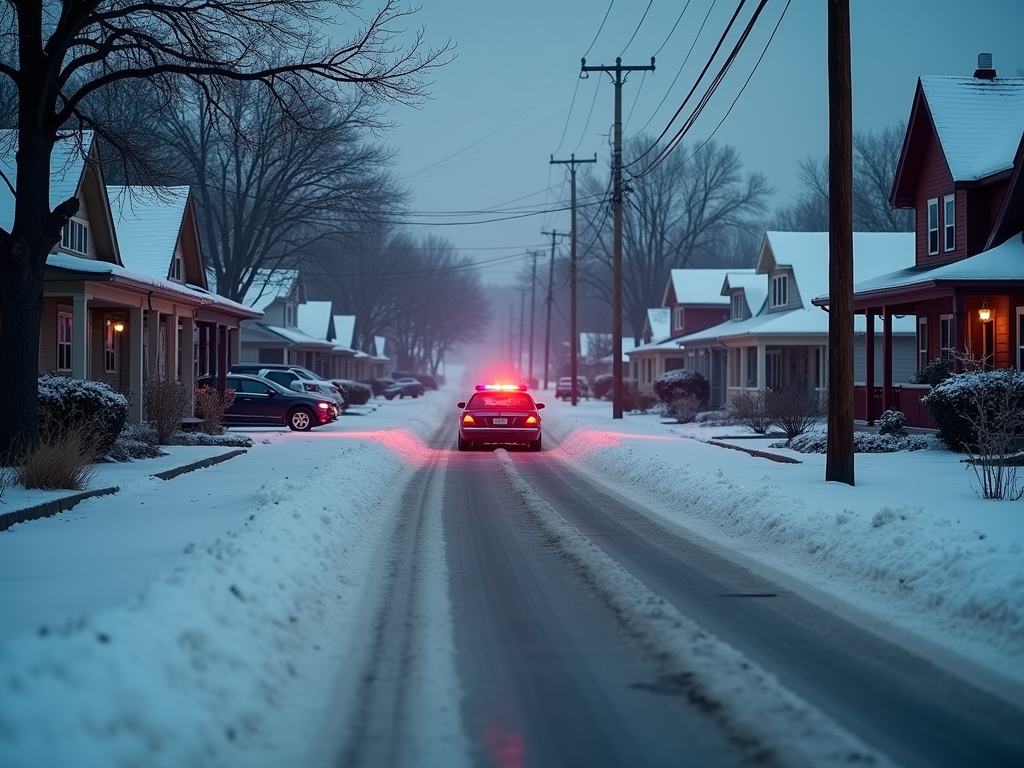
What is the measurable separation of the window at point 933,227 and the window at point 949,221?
0.48 metres

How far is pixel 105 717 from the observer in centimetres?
466

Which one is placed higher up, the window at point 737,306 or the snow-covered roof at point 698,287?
the snow-covered roof at point 698,287

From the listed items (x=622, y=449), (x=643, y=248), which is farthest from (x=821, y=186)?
(x=622, y=449)

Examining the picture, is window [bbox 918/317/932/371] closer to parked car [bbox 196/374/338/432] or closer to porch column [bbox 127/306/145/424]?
parked car [bbox 196/374/338/432]

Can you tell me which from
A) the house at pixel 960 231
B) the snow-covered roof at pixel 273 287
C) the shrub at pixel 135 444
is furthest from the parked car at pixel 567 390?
the shrub at pixel 135 444

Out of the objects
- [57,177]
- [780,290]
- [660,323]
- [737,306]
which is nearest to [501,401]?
[57,177]

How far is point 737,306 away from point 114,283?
32844 mm

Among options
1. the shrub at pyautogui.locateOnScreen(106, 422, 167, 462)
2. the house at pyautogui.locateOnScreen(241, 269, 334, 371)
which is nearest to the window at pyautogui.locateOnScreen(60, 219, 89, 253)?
the shrub at pyautogui.locateOnScreen(106, 422, 167, 462)

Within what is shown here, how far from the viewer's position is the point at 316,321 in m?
66.4

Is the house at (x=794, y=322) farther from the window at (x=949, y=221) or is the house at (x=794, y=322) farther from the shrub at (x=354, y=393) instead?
the shrub at (x=354, y=393)

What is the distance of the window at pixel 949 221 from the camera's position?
27.7 metres

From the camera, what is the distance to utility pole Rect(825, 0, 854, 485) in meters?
14.8

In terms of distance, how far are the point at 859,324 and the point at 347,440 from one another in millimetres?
21607

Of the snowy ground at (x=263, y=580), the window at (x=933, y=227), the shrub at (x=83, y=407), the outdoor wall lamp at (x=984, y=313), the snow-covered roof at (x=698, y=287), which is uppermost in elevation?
the snow-covered roof at (x=698, y=287)
